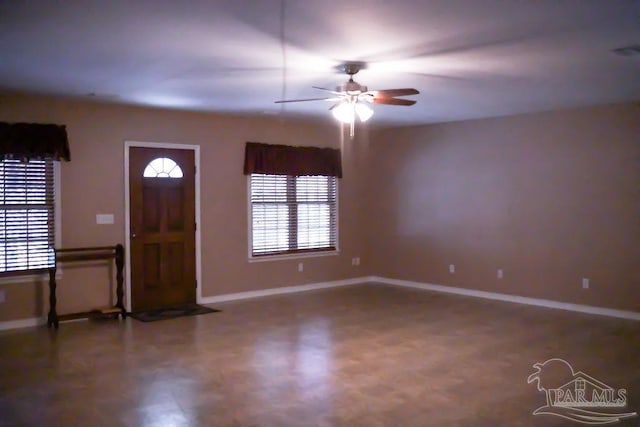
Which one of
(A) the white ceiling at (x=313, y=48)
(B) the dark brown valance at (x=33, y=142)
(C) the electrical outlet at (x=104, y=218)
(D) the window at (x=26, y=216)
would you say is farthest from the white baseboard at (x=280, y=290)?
(A) the white ceiling at (x=313, y=48)

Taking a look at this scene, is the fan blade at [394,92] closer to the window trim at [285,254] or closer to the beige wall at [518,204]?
the beige wall at [518,204]

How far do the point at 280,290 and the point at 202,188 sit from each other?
1832mm

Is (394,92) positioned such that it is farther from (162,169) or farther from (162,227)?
(162,227)

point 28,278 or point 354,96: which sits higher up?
point 354,96

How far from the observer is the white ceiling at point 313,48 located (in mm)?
3215

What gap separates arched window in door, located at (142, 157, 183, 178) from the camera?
6.75m

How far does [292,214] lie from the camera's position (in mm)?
8055

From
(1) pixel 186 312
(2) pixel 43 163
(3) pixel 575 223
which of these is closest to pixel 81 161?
(2) pixel 43 163

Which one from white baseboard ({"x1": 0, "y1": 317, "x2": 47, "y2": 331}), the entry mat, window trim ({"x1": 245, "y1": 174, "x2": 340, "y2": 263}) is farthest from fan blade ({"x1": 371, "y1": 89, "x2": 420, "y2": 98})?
white baseboard ({"x1": 0, "y1": 317, "x2": 47, "y2": 331})

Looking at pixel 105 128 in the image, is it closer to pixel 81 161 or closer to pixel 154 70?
pixel 81 161

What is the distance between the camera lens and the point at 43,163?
604cm

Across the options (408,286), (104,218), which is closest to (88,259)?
(104,218)

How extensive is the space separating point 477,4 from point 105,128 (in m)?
4.68

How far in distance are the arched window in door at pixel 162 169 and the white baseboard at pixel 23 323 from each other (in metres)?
1.96
